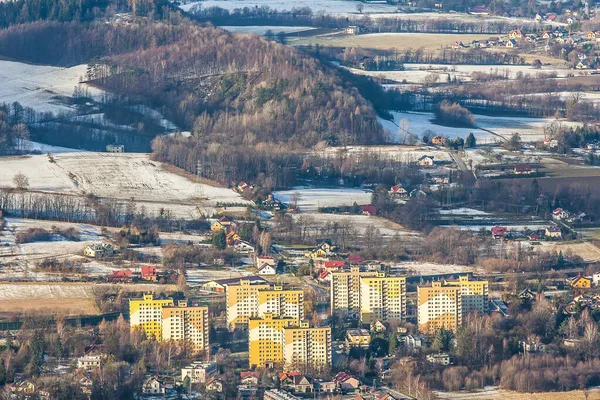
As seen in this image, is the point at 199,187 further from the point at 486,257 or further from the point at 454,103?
the point at 454,103

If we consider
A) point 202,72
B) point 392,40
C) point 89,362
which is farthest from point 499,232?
point 392,40

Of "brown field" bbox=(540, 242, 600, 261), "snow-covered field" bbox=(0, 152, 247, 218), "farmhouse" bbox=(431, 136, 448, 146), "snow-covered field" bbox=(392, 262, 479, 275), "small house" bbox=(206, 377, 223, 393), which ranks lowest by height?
"farmhouse" bbox=(431, 136, 448, 146)

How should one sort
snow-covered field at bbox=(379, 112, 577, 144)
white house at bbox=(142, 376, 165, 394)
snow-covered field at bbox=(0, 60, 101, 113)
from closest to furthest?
white house at bbox=(142, 376, 165, 394) < snow-covered field at bbox=(379, 112, 577, 144) < snow-covered field at bbox=(0, 60, 101, 113)

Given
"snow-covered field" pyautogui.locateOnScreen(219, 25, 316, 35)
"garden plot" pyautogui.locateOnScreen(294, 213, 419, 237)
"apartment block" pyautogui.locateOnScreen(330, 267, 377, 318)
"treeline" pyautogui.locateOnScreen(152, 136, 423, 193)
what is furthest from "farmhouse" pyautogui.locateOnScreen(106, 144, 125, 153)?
"snow-covered field" pyautogui.locateOnScreen(219, 25, 316, 35)

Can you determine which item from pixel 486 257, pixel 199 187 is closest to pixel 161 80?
pixel 199 187

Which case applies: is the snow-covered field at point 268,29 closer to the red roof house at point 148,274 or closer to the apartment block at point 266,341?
the red roof house at point 148,274

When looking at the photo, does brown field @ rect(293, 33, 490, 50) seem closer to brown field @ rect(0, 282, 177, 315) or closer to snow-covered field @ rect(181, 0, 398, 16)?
snow-covered field @ rect(181, 0, 398, 16)
